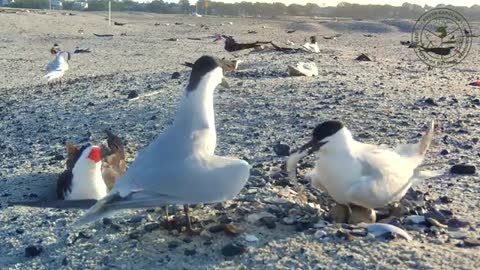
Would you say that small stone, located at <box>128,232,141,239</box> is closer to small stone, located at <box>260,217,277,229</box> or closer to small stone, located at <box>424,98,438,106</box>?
small stone, located at <box>260,217,277,229</box>

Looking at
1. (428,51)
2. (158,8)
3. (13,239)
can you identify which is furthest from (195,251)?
(158,8)

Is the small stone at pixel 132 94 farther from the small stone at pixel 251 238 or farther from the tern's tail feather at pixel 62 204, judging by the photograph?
the small stone at pixel 251 238

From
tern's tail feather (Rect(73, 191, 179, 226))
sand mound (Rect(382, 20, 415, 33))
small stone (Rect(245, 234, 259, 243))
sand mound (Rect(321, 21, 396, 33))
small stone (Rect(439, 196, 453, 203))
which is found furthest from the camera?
sand mound (Rect(382, 20, 415, 33))

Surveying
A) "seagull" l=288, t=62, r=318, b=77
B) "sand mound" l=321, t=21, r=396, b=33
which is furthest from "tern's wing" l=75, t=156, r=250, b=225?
"sand mound" l=321, t=21, r=396, b=33

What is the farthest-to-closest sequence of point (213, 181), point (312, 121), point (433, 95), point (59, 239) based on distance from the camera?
point (433, 95) → point (312, 121) → point (59, 239) → point (213, 181)

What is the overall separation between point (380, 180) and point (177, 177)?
1171mm

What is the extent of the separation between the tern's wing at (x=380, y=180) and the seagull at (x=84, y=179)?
1838 millimetres

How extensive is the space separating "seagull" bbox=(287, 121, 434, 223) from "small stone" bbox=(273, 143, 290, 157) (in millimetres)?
1206

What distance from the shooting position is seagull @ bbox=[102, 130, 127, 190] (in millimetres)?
4930

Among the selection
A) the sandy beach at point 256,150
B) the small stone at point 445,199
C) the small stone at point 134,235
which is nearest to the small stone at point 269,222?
the sandy beach at point 256,150

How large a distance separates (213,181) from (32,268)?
104 centimetres

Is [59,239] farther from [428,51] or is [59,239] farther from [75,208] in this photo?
[428,51]

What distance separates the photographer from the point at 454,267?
3.18 meters

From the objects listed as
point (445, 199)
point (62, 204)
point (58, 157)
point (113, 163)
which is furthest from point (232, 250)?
point (58, 157)
